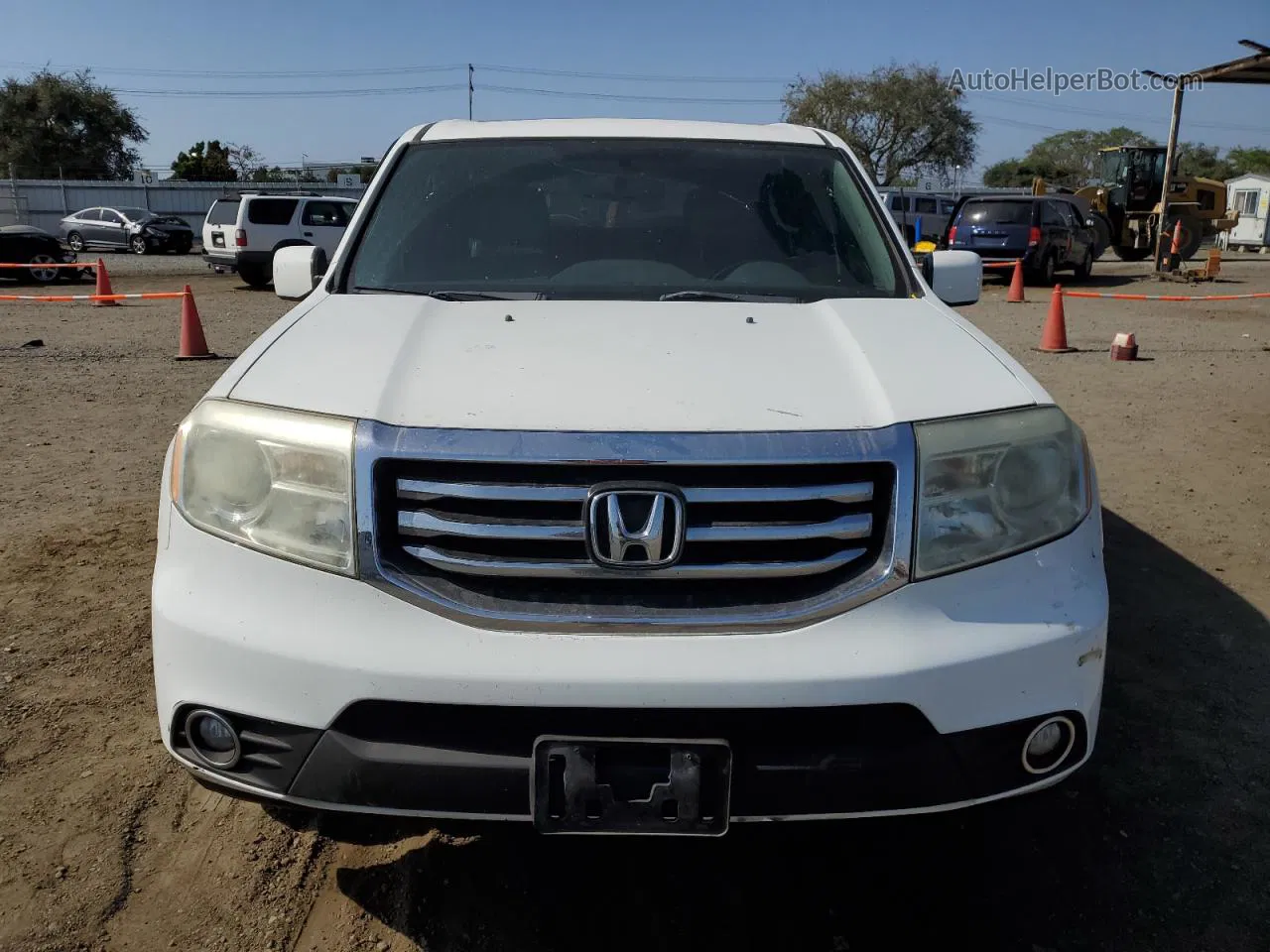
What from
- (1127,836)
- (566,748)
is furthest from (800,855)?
(566,748)

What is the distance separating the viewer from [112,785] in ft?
9.50

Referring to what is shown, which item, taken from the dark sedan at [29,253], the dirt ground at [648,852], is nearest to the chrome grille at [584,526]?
the dirt ground at [648,852]

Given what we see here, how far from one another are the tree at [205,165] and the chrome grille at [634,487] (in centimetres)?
6365

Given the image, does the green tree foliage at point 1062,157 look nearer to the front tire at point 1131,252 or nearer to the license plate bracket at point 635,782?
the front tire at point 1131,252

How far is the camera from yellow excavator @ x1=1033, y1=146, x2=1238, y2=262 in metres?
26.8

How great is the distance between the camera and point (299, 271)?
11.7 feet

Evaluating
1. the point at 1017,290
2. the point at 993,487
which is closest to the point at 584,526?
the point at 993,487

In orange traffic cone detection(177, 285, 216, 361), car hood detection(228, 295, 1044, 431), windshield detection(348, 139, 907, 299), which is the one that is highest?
windshield detection(348, 139, 907, 299)

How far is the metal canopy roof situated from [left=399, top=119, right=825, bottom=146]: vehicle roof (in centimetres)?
1680

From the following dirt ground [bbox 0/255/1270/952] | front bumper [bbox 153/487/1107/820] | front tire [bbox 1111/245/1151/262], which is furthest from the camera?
front tire [bbox 1111/245/1151/262]

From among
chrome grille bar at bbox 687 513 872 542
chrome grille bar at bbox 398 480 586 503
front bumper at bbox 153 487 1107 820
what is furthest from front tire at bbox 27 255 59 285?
chrome grille bar at bbox 687 513 872 542

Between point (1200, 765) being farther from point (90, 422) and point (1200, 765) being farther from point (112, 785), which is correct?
point (90, 422)

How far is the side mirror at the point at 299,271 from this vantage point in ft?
11.7

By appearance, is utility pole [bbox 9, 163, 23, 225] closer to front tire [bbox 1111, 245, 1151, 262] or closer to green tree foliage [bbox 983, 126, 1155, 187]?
front tire [bbox 1111, 245, 1151, 262]
